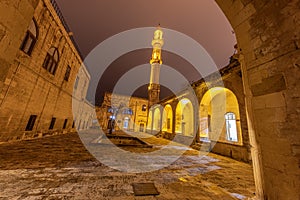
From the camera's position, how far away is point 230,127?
1170cm

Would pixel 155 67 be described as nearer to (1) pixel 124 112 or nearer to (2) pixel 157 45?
(2) pixel 157 45

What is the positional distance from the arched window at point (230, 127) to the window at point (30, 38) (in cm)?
1570

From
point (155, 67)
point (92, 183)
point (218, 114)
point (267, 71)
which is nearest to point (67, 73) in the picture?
point (92, 183)

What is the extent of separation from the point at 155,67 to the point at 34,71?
23.6m

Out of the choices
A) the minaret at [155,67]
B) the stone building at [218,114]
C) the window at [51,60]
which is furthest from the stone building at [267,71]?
the minaret at [155,67]

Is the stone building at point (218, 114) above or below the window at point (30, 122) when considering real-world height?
above

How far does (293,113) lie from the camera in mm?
1845

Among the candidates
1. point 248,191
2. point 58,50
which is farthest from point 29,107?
point 248,191

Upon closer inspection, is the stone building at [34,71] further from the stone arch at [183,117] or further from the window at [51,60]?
the stone arch at [183,117]

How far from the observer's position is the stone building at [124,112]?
1151 inches

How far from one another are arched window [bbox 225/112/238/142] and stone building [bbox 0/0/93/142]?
13.7 m

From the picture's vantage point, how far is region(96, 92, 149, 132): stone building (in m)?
29.2

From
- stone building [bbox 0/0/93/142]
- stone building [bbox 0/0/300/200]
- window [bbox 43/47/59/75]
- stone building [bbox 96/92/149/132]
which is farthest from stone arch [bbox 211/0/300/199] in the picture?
stone building [bbox 96/92/149/132]

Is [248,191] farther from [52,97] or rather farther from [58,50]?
[58,50]
